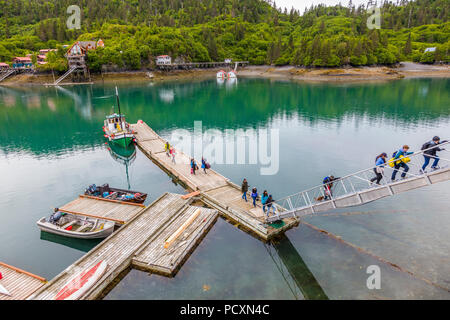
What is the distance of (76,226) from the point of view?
22.2 meters

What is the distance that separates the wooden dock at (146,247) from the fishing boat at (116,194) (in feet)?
6.55

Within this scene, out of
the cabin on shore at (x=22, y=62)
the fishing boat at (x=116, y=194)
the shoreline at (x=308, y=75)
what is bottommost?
the fishing boat at (x=116, y=194)

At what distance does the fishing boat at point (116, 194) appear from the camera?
25.2m

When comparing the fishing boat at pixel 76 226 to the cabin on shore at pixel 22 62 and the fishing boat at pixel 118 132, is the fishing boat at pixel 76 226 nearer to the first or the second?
the fishing boat at pixel 118 132

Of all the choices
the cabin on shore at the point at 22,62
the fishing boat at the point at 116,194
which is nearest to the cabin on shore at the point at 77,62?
the cabin on shore at the point at 22,62

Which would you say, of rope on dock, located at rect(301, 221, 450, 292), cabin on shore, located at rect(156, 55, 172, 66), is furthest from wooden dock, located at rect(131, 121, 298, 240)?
cabin on shore, located at rect(156, 55, 172, 66)

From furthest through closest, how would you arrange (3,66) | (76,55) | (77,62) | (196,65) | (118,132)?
(196,65) < (77,62) < (3,66) < (76,55) < (118,132)

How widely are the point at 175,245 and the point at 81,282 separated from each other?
6.28 metres

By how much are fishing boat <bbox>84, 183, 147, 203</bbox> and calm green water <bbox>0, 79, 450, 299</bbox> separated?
2.15 metres

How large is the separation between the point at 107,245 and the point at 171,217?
552cm

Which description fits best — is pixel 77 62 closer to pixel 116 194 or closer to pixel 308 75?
pixel 308 75

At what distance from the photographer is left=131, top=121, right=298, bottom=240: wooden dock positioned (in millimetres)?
20969

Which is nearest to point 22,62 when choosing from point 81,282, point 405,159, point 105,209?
point 105,209

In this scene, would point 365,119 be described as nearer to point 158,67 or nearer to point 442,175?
point 442,175
